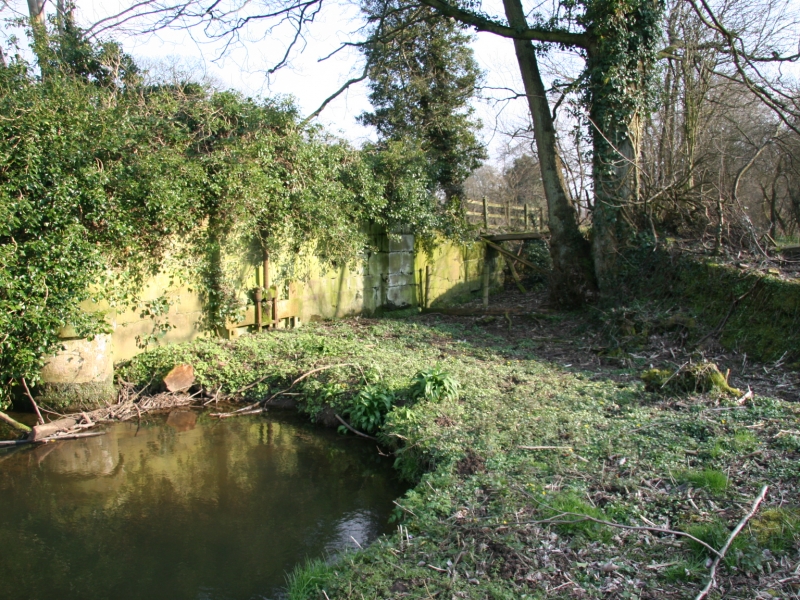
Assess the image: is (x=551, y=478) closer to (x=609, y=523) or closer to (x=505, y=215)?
(x=609, y=523)

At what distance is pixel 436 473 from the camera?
192 inches

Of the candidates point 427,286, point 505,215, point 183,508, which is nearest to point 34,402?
point 183,508

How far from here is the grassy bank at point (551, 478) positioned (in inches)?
130

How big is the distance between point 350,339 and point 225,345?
187cm

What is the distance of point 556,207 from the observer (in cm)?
1201

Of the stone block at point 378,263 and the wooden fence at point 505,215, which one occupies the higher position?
the wooden fence at point 505,215

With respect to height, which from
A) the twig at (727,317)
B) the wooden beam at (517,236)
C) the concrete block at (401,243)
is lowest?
the twig at (727,317)

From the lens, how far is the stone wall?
7.20m

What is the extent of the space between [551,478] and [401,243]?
345 inches

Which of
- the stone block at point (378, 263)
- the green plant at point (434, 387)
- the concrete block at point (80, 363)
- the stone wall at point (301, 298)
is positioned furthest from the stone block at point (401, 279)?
the concrete block at point (80, 363)

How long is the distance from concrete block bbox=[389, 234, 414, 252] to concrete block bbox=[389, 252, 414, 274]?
0.28ft

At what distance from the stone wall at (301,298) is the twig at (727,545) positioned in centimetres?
664

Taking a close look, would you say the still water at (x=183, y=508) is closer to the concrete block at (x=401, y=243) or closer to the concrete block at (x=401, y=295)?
the concrete block at (x=401, y=295)

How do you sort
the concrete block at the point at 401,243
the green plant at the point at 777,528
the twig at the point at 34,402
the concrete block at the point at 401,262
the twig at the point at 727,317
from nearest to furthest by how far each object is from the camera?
the green plant at the point at 777,528 → the twig at the point at 34,402 → the twig at the point at 727,317 → the concrete block at the point at 401,243 → the concrete block at the point at 401,262
